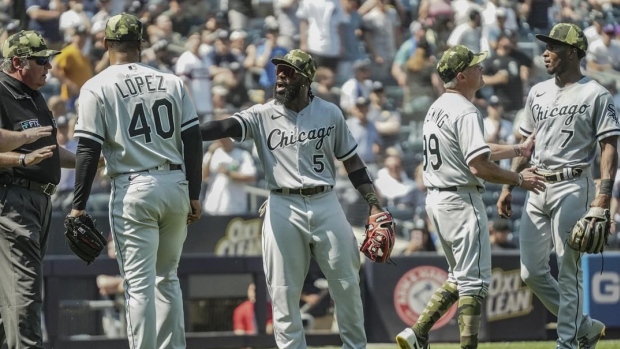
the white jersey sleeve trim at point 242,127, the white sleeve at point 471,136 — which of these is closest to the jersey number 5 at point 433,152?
the white sleeve at point 471,136

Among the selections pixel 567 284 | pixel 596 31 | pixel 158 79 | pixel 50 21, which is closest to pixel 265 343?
pixel 567 284

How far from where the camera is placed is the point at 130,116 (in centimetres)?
701

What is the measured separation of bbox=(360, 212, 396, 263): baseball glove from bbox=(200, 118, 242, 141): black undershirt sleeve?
1099 millimetres

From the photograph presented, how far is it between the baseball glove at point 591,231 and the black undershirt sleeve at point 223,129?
2548 mm

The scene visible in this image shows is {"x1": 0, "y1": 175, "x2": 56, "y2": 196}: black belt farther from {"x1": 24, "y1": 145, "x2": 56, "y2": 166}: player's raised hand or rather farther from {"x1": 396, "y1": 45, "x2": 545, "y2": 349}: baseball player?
{"x1": 396, "y1": 45, "x2": 545, "y2": 349}: baseball player

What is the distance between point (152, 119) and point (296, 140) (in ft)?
3.25

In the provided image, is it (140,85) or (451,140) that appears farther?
(451,140)

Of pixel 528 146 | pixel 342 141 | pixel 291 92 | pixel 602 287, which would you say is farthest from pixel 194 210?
pixel 602 287

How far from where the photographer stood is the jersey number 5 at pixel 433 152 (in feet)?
26.9

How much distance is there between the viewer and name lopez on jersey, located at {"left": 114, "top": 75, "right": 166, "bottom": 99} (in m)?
7.00

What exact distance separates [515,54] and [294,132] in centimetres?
997

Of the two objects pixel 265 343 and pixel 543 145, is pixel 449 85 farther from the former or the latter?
pixel 265 343

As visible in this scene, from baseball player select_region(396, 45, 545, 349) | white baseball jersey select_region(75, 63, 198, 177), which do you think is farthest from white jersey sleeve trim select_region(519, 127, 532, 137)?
white baseball jersey select_region(75, 63, 198, 177)

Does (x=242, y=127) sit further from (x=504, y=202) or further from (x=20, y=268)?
(x=504, y=202)
